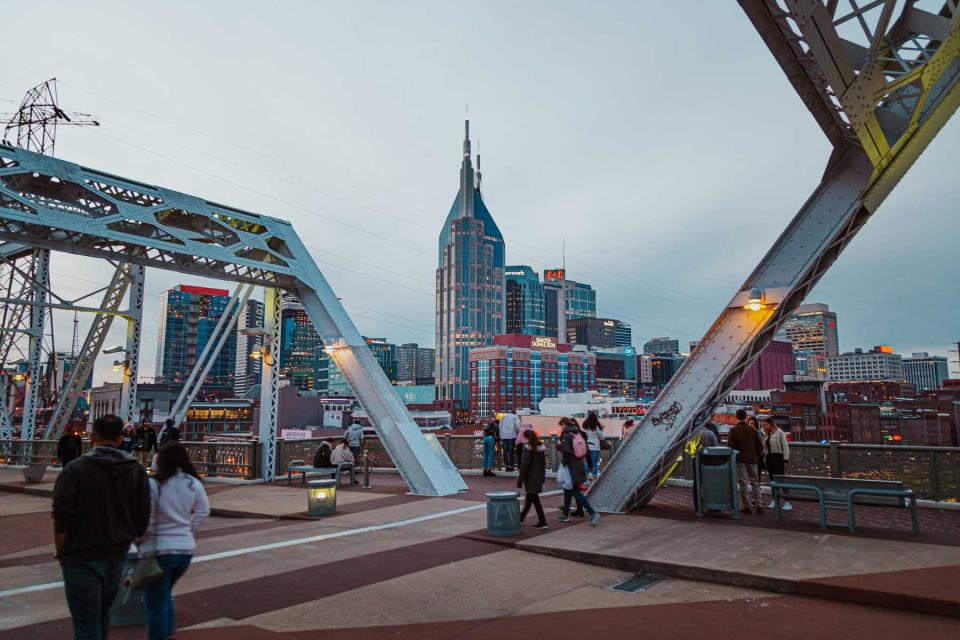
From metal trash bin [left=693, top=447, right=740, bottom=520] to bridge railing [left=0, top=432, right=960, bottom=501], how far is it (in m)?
3.64

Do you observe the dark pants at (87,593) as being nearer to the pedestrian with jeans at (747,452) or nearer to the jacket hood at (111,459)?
the jacket hood at (111,459)

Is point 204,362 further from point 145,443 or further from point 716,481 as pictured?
point 716,481

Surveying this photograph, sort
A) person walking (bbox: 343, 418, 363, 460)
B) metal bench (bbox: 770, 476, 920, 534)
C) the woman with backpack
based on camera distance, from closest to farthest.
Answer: metal bench (bbox: 770, 476, 920, 534) → the woman with backpack → person walking (bbox: 343, 418, 363, 460)

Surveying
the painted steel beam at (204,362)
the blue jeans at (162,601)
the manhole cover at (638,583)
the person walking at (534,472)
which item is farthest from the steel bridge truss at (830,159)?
the painted steel beam at (204,362)

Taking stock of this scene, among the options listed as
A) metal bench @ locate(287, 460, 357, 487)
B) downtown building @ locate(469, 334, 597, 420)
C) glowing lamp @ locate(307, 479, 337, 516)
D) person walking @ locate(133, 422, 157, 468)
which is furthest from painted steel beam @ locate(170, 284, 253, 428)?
downtown building @ locate(469, 334, 597, 420)

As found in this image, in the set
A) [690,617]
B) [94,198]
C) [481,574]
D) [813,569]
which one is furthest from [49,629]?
[94,198]

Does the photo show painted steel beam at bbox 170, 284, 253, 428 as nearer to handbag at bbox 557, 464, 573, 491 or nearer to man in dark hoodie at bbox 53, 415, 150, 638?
handbag at bbox 557, 464, 573, 491

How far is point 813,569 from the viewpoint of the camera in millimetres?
7059

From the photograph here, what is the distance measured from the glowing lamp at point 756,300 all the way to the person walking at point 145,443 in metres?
16.7

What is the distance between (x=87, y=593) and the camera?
13.2ft

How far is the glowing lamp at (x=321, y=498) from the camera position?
11.9 m

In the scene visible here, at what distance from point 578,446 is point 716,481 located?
101 inches

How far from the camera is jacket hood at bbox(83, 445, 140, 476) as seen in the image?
4176mm

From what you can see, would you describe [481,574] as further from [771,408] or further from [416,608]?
[771,408]
